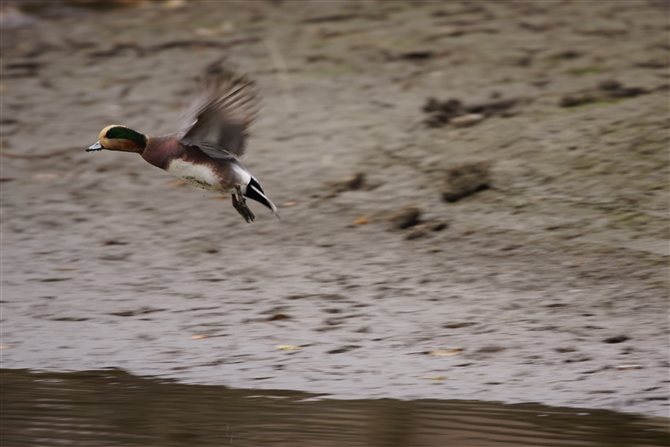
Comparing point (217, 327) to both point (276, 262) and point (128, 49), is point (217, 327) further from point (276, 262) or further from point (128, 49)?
point (128, 49)

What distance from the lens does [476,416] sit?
491 cm

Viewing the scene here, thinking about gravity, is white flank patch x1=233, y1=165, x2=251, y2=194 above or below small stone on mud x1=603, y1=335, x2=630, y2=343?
above

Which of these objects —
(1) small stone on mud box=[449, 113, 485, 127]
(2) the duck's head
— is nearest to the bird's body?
(2) the duck's head

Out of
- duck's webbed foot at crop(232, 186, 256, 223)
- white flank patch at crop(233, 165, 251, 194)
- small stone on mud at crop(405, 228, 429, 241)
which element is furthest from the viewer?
small stone on mud at crop(405, 228, 429, 241)

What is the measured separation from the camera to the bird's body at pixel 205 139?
5.64 metres

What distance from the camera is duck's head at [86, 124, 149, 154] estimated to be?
18.5ft

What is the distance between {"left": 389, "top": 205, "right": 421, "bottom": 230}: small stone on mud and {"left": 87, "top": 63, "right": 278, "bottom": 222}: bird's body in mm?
2150

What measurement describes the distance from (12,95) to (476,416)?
7571mm

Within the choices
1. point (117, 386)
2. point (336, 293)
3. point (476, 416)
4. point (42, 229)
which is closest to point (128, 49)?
point (42, 229)

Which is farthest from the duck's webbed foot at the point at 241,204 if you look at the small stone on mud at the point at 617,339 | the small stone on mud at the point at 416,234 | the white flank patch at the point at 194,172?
the small stone on mud at the point at 617,339

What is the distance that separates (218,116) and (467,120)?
389 centimetres

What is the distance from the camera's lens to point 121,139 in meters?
5.64

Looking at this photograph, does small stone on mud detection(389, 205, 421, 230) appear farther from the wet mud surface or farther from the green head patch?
the green head patch

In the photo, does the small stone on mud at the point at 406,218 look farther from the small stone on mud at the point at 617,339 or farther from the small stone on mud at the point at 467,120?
the small stone on mud at the point at 617,339
